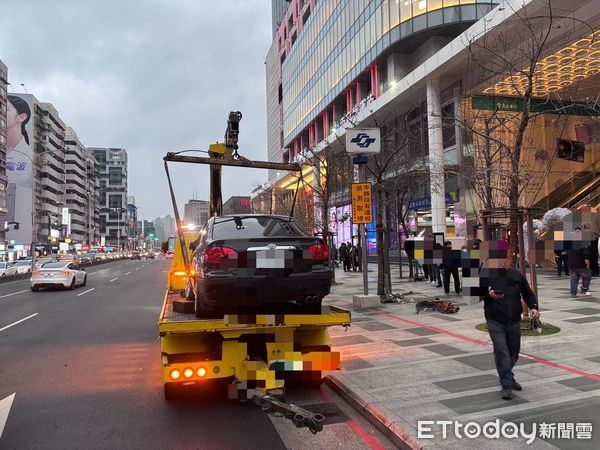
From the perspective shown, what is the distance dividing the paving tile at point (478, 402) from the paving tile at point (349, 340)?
3.17 m

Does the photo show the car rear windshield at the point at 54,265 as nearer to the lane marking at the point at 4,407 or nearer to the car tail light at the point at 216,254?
the lane marking at the point at 4,407

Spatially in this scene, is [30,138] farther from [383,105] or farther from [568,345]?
[568,345]

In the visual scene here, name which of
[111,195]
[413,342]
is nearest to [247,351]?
[413,342]

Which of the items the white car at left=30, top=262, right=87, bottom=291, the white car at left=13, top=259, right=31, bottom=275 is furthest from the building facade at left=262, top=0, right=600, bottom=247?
the white car at left=13, top=259, right=31, bottom=275

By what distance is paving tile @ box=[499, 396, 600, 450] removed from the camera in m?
3.83

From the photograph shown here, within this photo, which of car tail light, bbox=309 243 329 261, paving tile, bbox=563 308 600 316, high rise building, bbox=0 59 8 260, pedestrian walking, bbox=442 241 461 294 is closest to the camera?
car tail light, bbox=309 243 329 261

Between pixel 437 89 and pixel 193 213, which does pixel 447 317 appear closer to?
pixel 437 89

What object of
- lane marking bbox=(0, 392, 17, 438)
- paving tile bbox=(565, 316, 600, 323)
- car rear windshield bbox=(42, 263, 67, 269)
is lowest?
lane marking bbox=(0, 392, 17, 438)

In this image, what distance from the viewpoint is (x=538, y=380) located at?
534 cm

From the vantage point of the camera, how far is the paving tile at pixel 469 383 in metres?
5.22

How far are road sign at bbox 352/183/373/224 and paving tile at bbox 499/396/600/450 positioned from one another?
26.6 ft

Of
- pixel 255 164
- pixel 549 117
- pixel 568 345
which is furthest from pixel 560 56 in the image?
pixel 255 164

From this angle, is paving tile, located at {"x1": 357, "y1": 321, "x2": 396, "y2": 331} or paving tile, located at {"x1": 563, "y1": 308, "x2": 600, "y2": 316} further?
paving tile, located at {"x1": 563, "y1": 308, "x2": 600, "y2": 316}

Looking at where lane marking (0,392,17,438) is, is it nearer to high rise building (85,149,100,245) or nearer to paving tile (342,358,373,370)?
paving tile (342,358,373,370)
